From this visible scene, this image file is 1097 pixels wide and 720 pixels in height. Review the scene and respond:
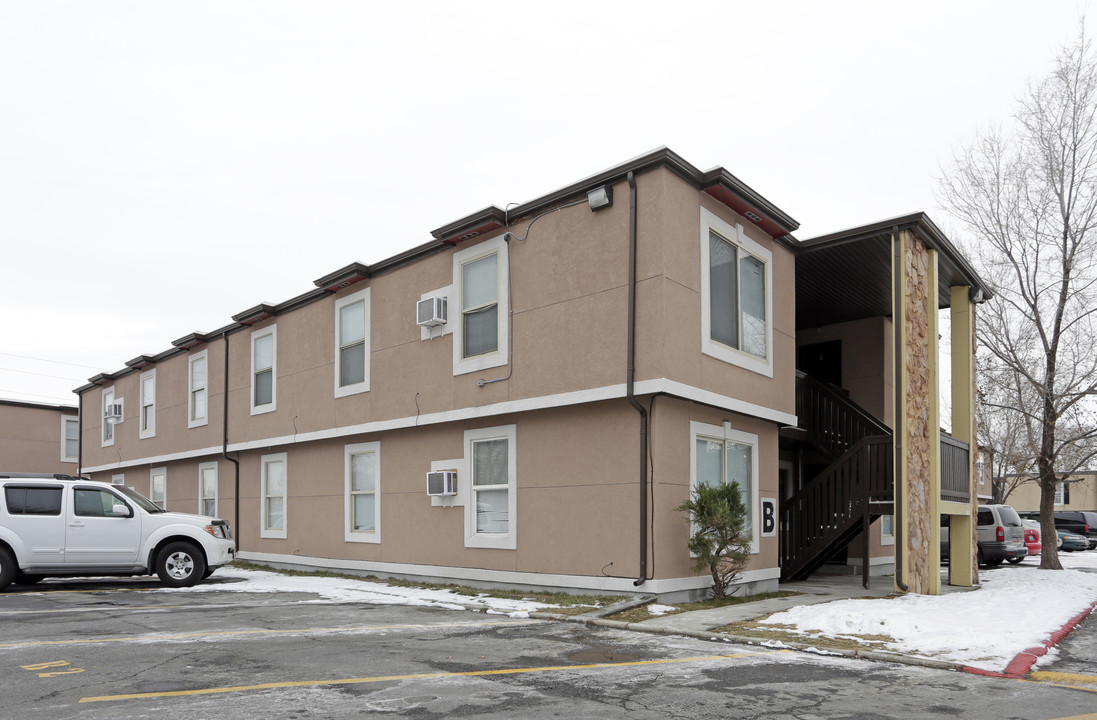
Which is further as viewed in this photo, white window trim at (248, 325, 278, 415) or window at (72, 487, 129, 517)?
white window trim at (248, 325, 278, 415)

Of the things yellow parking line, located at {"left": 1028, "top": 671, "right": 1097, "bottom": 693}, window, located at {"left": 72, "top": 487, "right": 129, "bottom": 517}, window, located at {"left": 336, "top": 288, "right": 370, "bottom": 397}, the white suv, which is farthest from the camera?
window, located at {"left": 336, "top": 288, "right": 370, "bottom": 397}

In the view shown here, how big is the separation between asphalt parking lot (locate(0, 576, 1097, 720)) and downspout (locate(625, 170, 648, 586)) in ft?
5.46

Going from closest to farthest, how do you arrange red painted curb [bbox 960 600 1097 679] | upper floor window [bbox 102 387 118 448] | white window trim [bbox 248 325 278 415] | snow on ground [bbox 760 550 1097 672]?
1. red painted curb [bbox 960 600 1097 679]
2. snow on ground [bbox 760 550 1097 672]
3. white window trim [bbox 248 325 278 415]
4. upper floor window [bbox 102 387 118 448]

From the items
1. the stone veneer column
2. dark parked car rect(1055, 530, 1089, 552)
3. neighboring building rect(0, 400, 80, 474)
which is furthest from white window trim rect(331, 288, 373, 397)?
dark parked car rect(1055, 530, 1089, 552)

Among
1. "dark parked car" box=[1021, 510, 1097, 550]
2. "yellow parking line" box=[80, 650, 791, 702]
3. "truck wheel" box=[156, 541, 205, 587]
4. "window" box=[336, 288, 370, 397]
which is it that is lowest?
"dark parked car" box=[1021, 510, 1097, 550]

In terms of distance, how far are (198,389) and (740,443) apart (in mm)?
14624

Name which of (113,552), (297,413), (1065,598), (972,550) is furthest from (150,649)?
(972,550)

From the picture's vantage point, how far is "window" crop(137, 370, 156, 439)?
24.4 metres

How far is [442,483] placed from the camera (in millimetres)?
13875

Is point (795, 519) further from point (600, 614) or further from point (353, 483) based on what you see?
point (353, 483)

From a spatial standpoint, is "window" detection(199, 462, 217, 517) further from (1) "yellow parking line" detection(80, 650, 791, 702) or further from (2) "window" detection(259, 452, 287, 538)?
(1) "yellow parking line" detection(80, 650, 791, 702)

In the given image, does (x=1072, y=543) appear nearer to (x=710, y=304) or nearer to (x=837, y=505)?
(x=837, y=505)

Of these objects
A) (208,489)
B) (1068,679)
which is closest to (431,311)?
(1068,679)

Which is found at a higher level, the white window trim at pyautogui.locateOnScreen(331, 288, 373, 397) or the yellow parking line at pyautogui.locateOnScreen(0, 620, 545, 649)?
the white window trim at pyautogui.locateOnScreen(331, 288, 373, 397)
